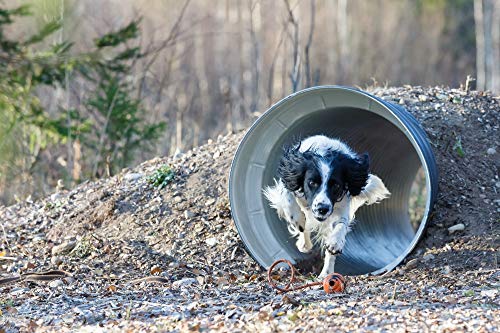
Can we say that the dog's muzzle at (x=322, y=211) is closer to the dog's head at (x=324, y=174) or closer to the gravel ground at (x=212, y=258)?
the dog's head at (x=324, y=174)

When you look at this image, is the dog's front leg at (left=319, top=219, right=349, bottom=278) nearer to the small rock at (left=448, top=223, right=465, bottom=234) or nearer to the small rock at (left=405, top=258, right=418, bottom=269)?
the small rock at (left=405, top=258, right=418, bottom=269)

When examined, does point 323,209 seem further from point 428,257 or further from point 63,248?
point 63,248

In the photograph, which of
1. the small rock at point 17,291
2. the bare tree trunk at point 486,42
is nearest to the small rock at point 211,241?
the small rock at point 17,291

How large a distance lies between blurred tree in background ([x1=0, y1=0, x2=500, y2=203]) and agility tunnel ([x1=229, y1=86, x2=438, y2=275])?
1105 mm

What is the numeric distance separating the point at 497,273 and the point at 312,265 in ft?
7.23

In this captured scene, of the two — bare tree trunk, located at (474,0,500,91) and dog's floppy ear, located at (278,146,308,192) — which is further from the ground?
bare tree trunk, located at (474,0,500,91)

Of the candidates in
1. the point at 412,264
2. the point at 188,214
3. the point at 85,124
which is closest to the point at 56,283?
the point at 188,214

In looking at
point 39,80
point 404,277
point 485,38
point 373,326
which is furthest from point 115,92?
point 485,38

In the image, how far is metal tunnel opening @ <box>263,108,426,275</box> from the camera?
9062mm

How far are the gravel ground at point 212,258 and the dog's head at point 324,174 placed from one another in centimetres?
87

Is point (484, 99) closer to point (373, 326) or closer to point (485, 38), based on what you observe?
point (373, 326)

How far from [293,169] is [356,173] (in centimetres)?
61

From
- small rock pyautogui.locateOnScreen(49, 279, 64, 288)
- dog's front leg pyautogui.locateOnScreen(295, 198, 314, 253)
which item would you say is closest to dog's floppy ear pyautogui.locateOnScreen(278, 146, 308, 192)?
dog's front leg pyautogui.locateOnScreen(295, 198, 314, 253)

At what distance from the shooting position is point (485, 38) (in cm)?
2495
